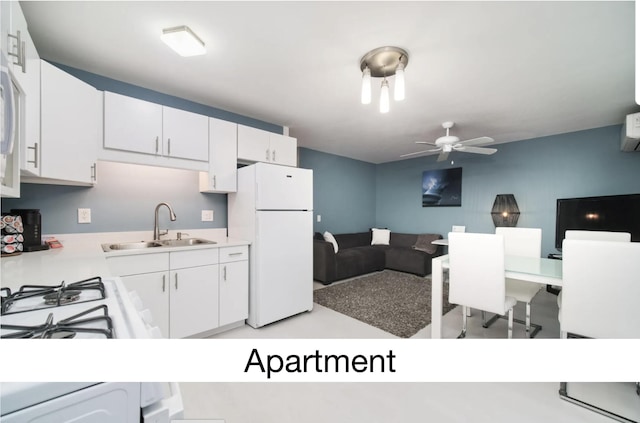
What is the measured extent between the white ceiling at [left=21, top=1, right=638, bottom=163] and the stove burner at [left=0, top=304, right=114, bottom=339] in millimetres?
1594

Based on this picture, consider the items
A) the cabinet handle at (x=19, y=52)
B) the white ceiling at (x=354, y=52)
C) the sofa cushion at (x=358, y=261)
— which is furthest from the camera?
the sofa cushion at (x=358, y=261)

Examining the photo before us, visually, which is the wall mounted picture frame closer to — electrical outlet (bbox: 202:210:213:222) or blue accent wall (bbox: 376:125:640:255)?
blue accent wall (bbox: 376:125:640:255)

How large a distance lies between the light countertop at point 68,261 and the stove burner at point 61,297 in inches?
8.1

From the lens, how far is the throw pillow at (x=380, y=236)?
5.16 meters

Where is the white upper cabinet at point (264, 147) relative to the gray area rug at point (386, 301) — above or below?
above

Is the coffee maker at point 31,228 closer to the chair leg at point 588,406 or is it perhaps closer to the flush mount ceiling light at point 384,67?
the flush mount ceiling light at point 384,67

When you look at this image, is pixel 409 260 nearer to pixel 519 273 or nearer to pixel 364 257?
pixel 364 257

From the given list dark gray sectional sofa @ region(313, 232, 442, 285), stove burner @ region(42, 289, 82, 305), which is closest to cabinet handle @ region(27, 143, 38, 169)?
stove burner @ region(42, 289, 82, 305)

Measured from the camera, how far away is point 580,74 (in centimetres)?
209

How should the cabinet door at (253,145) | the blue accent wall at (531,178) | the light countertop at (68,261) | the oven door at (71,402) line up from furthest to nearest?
the blue accent wall at (531,178), the cabinet door at (253,145), the light countertop at (68,261), the oven door at (71,402)

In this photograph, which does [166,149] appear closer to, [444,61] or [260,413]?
[260,413]

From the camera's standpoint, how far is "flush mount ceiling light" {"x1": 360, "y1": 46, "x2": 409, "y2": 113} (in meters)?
1.75

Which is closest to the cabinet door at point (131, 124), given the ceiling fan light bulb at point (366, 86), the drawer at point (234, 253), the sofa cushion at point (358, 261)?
the drawer at point (234, 253)

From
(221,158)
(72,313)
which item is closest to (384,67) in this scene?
(221,158)
